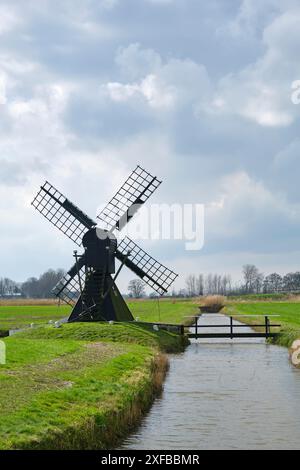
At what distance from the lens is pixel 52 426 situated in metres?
13.9

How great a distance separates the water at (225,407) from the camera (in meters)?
15.6

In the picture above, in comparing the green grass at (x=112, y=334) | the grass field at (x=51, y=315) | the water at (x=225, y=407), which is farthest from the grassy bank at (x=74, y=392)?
the grass field at (x=51, y=315)

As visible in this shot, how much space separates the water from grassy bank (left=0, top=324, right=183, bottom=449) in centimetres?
66

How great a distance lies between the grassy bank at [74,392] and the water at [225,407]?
0.66 m

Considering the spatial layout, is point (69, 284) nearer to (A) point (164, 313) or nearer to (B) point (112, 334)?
(B) point (112, 334)

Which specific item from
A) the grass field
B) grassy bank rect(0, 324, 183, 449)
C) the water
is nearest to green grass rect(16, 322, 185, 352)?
the water

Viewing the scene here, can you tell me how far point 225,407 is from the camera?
19906mm

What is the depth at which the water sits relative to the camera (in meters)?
15.6

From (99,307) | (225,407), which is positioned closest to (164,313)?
(99,307)

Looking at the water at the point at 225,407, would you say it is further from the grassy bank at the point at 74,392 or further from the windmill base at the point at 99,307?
the windmill base at the point at 99,307
